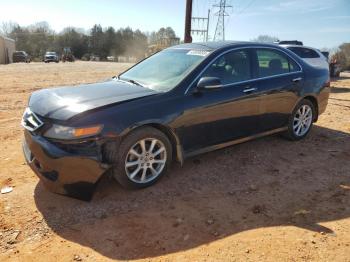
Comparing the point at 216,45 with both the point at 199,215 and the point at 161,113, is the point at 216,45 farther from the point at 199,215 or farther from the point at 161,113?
the point at 199,215

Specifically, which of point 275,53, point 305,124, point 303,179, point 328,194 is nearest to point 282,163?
point 303,179

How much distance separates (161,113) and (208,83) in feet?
2.39

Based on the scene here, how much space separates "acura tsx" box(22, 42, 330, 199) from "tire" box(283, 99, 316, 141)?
0.02 metres

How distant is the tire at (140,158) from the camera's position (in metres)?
3.83

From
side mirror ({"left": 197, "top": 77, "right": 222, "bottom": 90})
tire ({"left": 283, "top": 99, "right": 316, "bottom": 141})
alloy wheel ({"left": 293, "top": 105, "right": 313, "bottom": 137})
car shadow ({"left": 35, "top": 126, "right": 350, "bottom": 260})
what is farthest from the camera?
alloy wheel ({"left": 293, "top": 105, "right": 313, "bottom": 137})

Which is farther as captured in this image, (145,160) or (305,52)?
(305,52)

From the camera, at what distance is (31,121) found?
12.9 ft

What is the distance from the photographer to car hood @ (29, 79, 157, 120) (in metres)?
3.74

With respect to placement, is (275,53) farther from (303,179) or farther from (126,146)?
(126,146)

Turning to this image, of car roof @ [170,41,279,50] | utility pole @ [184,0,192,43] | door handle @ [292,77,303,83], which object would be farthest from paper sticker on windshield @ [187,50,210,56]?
utility pole @ [184,0,192,43]

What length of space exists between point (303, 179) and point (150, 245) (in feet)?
8.01

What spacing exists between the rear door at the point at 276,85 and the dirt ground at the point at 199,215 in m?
0.65

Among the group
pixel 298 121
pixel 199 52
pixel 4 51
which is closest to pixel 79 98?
pixel 199 52

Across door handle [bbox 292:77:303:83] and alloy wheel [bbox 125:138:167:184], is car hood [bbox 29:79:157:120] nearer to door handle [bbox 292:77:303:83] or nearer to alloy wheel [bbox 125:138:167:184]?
alloy wheel [bbox 125:138:167:184]
